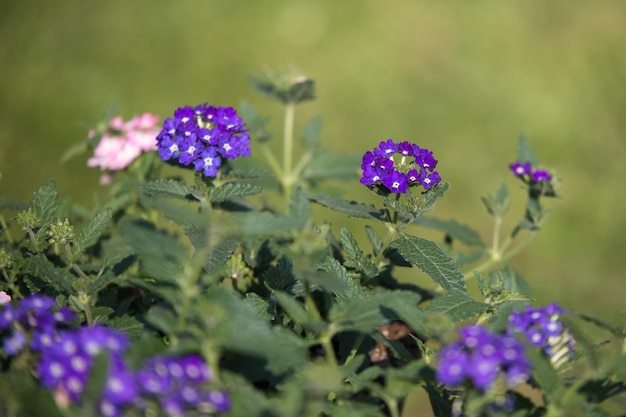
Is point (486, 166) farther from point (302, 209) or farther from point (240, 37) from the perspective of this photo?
point (302, 209)

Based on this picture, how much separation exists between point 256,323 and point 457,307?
0.50 meters

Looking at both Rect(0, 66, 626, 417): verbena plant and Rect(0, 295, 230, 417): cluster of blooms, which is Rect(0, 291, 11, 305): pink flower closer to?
Rect(0, 66, 626, 417): verbena plant

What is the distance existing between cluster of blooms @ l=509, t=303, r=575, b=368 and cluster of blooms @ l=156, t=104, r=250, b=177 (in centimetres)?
83

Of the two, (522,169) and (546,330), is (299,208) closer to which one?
(546,330)

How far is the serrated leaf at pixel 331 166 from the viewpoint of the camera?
105 inches

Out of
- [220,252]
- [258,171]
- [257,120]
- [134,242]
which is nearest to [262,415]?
[134,242]

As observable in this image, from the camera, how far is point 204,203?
6.50 ft

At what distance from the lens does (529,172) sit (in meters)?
2.52

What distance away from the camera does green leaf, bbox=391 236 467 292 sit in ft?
5.90

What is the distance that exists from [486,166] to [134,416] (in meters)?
3.45

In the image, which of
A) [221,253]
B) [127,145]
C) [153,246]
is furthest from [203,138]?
[127,145]

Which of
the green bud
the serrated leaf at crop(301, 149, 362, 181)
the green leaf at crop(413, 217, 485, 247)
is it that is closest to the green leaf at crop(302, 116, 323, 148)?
the serrated leaf at crop(301, 149, 362, 181)

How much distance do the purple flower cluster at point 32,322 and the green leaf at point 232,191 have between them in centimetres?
63

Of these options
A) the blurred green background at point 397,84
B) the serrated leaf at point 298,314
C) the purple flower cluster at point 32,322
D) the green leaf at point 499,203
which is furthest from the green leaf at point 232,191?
the blurred green background at point 397,84
